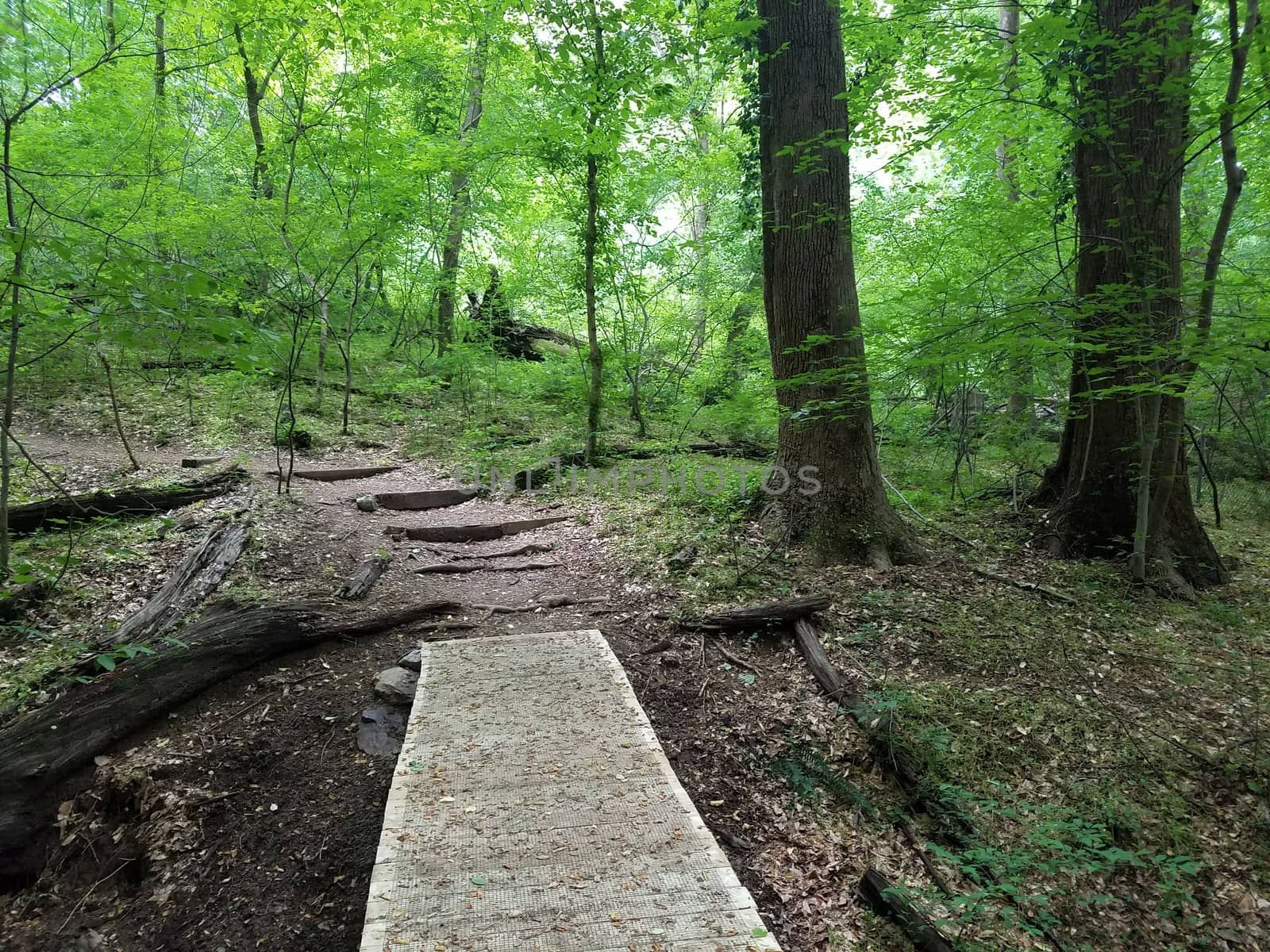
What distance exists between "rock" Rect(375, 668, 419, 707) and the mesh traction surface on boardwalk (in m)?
0.15

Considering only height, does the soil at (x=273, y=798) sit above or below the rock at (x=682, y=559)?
below

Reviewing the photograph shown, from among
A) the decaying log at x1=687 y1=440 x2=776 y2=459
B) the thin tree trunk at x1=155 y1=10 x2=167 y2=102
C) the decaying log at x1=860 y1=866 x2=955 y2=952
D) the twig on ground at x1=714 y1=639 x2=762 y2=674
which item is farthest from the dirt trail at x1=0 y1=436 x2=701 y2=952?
the thin tree trunk at x1=155 y1=10 x2=167 y2=102

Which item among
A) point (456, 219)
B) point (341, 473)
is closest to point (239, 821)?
point (341, 473)

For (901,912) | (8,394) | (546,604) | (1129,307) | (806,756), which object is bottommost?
(901,912)

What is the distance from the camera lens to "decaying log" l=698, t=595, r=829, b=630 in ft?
14.6

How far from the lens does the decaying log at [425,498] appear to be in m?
7.58

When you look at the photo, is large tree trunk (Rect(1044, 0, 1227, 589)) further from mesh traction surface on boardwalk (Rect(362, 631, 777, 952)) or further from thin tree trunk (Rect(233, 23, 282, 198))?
thin tree trunk (Rect(233, 23, 282, 198))

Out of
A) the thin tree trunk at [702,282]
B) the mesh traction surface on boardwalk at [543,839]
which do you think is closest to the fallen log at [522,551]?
the mesh traction surface on boardwalk at [543,839]

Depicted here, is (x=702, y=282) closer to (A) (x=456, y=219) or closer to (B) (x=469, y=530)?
(A) (x=456, y=219)

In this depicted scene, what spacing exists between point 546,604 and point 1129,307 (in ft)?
16.7

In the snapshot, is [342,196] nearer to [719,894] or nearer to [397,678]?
[397,678]

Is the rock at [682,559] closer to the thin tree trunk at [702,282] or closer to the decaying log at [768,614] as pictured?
the decaying log at [768,614]

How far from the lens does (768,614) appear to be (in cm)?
445

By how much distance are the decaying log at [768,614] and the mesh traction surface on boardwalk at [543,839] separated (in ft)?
3.53
